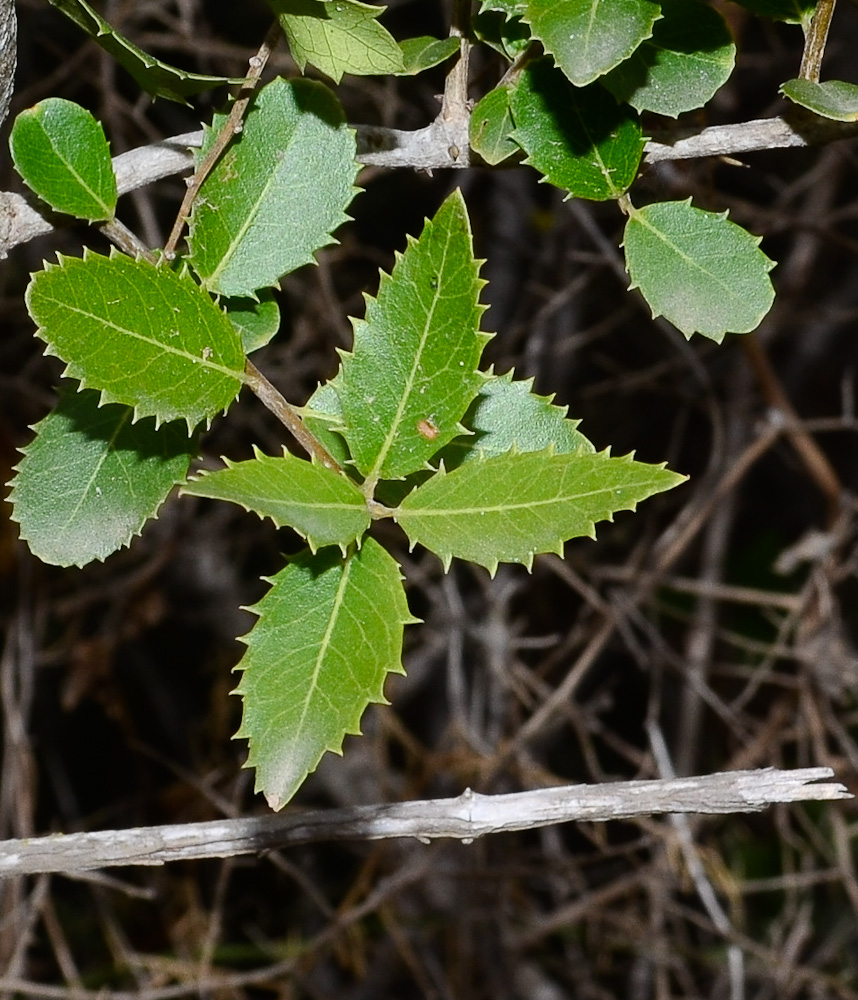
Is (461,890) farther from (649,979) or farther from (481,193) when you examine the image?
(481,193)

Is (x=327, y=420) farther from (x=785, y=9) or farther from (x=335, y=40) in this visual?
(x=785, y=9)

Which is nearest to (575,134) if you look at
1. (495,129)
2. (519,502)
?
(495,129)

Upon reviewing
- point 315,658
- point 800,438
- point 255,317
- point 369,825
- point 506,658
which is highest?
point 255,317

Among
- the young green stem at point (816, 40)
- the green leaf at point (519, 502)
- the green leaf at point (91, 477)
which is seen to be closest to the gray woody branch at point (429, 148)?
the young green stem at point (816, 40)

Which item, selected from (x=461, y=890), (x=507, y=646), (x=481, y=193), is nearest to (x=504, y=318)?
(x=481, y=193)

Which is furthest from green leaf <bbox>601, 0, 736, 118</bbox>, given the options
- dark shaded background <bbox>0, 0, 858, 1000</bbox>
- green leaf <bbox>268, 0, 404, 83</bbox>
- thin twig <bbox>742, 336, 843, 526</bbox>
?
thin twig <bbox>742, 336, 843, 526</bbox>

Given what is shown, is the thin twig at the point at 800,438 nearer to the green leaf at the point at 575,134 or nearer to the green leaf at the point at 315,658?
the green leaf at the point at 575,134
